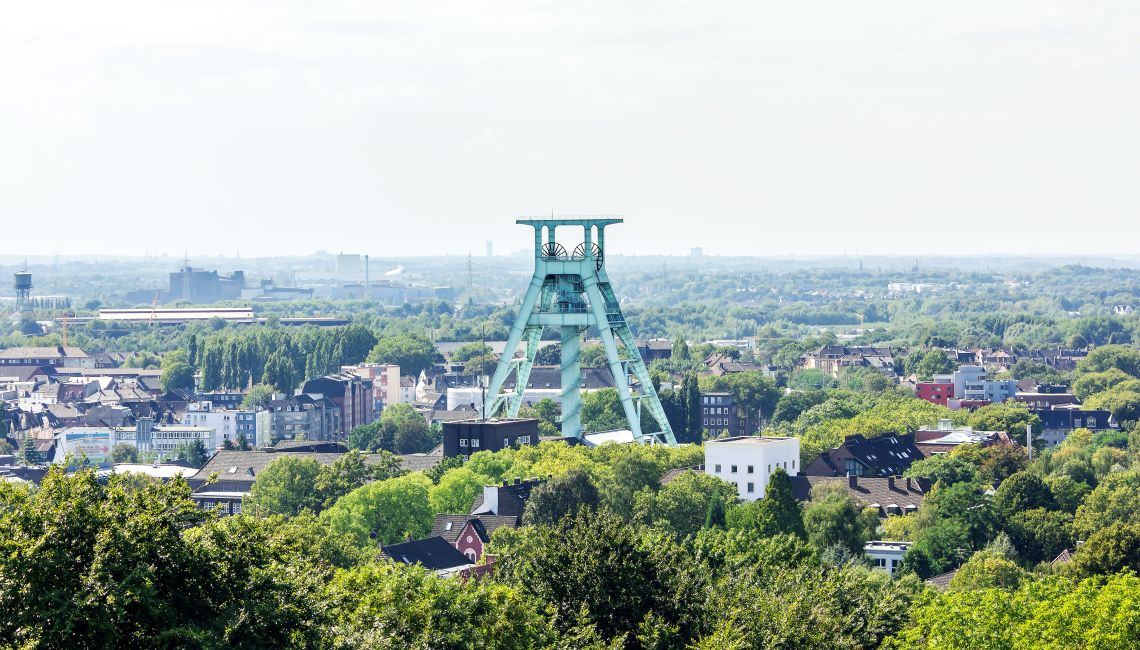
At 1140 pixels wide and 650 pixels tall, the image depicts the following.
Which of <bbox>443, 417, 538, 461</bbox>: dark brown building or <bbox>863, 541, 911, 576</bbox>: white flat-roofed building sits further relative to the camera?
<bbox>443, 417, 538, 461</bbox>: dark brown building

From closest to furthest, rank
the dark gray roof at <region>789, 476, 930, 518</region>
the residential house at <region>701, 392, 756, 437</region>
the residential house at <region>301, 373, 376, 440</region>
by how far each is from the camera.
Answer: the dark gray roof at <region>789, 476, 930, 518</region>
the residential house at <region>701, 392, 756, 437</region>
the residential house at <region>301, 373, 376, 440</region>

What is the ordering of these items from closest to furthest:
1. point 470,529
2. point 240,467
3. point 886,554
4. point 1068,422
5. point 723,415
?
point 886,554, point 470,529, point 240,467, point 1068,422, point 723,415

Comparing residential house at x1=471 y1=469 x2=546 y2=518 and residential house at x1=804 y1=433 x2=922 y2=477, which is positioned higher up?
residential house at x1=471 y1=469 x2=546 y2=518

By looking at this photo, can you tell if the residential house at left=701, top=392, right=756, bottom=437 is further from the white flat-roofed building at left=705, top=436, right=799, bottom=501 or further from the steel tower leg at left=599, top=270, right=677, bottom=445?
the white flat-roofed building at left=705, top=436, right=799, bottom=501

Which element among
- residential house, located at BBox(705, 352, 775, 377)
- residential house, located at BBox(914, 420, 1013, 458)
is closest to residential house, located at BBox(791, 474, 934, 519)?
residential house, located at BBox(914, 420, 1013, 458)

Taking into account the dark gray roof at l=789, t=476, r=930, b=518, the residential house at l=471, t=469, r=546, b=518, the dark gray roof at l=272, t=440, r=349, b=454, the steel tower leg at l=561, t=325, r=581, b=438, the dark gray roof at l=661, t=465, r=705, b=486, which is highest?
the steel tower leg at l=561, t=325, r=581, b=438

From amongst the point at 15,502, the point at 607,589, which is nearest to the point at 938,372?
the point at 607,589

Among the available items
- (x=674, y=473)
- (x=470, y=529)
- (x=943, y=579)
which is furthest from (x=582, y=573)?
(x=674, y=473)

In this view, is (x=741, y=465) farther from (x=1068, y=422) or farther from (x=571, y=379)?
(x=1068, y=422)

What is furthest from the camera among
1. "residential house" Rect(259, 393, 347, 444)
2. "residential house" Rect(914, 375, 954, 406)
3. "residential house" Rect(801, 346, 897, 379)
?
"residential house" Rect(801, 346, 897, 379)
